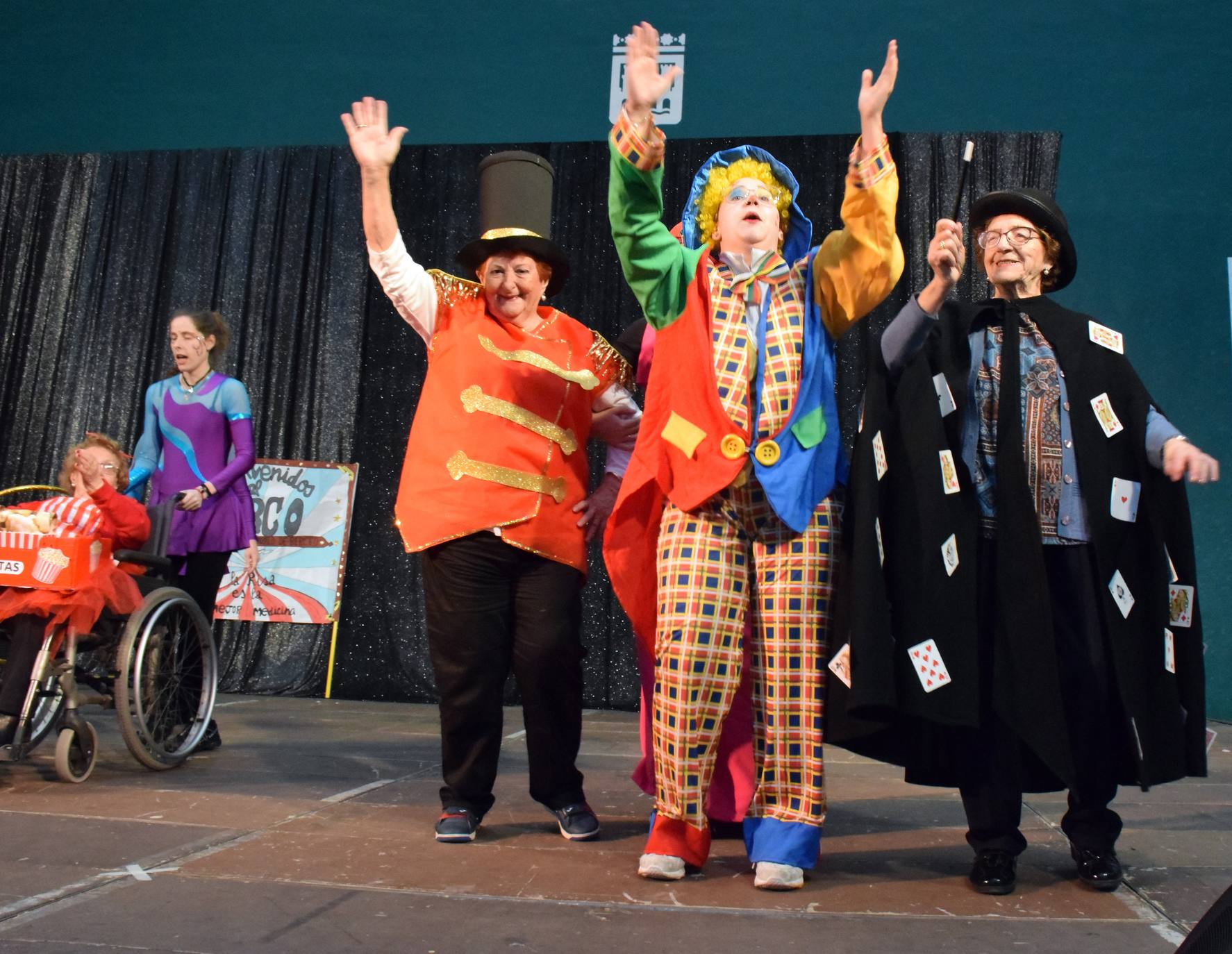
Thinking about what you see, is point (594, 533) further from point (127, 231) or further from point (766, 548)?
point (127, 231)

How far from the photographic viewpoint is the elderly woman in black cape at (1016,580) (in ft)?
6.54

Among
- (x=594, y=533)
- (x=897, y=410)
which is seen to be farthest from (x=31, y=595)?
(x=897, y=410)

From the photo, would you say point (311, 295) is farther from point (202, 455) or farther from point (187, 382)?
point (202, 455)

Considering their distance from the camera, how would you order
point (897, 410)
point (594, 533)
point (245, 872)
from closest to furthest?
point (245, 872) → point (897, 410) → point (594, 533)

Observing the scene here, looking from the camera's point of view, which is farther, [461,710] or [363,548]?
[363,548]

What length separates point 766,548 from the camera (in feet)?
6.84

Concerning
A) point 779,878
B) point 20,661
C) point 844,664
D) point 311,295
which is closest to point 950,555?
point 844,664

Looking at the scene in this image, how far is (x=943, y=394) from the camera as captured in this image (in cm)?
212

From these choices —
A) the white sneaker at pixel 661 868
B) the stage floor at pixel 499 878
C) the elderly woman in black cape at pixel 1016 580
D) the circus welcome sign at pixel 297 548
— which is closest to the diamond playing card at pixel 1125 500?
the elderly woman in black cape at pixel 1016 580

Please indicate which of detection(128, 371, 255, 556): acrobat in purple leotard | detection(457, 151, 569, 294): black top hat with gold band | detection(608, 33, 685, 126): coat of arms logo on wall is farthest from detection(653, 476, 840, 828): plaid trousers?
detection(608, 33, 685, 126): coat of arms logo on wall

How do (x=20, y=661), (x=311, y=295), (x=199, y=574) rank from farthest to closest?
(x=311, y=295)
(x=199, y=574)
(x=20, y=661)

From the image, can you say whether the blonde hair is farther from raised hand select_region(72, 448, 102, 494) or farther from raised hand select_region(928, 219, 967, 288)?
raised hand select_region(928, 219, 967, 288)

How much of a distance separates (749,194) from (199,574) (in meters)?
2.36

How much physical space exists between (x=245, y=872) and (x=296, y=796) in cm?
84
